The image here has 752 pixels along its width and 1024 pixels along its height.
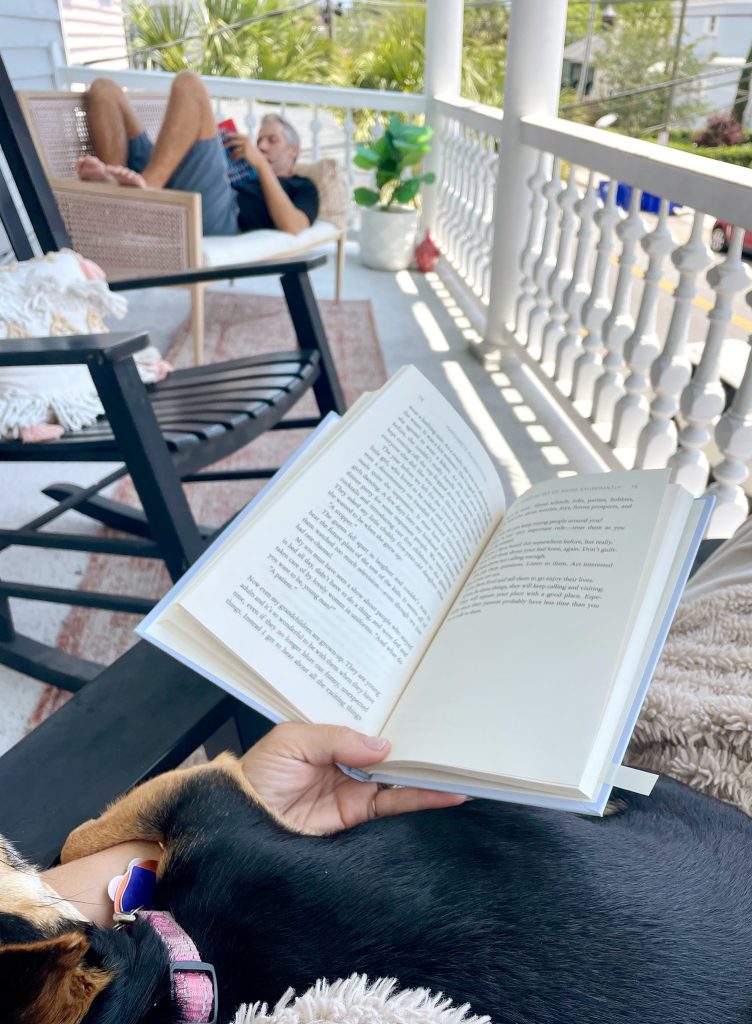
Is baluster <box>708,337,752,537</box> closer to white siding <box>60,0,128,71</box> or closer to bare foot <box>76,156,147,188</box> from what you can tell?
Answer: bare foot <box>76,156,147,188</box>

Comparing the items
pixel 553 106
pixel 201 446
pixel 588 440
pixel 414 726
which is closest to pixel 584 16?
pixel 553 106

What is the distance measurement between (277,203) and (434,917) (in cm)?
338

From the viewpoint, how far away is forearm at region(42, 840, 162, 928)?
0.50 m

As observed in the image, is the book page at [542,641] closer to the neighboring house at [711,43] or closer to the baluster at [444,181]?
the baluster at [444,181]

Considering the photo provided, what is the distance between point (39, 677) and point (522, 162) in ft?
7.71

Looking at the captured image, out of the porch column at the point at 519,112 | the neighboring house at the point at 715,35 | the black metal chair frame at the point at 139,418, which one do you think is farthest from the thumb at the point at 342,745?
the neighboring house at the point at 715,35

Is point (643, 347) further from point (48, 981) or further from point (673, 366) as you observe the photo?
point (48, 981)

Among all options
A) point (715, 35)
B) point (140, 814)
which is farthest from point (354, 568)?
point (715, 35)

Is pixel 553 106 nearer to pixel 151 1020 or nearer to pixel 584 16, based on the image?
pixel 151 1020

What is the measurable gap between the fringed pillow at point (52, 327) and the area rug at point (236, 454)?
1.46ft

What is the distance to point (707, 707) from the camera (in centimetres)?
55

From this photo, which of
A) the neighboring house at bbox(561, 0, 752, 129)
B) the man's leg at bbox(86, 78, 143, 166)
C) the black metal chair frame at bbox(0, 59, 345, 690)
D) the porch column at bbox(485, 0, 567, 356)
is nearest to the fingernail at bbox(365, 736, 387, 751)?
the black metal chair frame at bbox(0, 59, 345, 690)

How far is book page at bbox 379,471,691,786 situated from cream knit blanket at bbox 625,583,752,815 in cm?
9

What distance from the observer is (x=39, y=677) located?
141 centimetres
